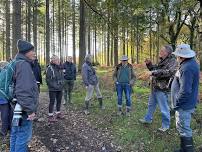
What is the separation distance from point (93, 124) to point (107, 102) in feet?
11.4

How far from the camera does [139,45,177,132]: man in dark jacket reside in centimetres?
1007

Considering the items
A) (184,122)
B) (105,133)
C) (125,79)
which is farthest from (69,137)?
(184,122)

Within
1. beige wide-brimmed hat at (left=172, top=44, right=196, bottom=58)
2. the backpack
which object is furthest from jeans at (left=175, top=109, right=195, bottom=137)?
the backpack

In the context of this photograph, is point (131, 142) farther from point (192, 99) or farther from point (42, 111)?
point (42, 111)

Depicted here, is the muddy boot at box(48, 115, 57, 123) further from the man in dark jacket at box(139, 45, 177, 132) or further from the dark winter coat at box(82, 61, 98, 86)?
the man in dark jacket at box(139, 45, 177, 132)

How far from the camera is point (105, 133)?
11102 mm

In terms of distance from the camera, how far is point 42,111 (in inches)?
566

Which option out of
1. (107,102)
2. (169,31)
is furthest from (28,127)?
(169,31)

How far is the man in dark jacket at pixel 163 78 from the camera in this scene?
396 inches

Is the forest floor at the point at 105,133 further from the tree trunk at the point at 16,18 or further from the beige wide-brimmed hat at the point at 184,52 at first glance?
the tree trunk at the point at 16,18

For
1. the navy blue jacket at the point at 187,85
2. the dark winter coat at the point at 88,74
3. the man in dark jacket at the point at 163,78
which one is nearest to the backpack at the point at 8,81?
the navy blue jacket at the point at 187,85

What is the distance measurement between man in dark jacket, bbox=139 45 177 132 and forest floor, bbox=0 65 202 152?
582 millimetres

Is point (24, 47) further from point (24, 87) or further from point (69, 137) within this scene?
point (69, 137)

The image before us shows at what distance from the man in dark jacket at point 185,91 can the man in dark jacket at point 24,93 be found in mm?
3220
